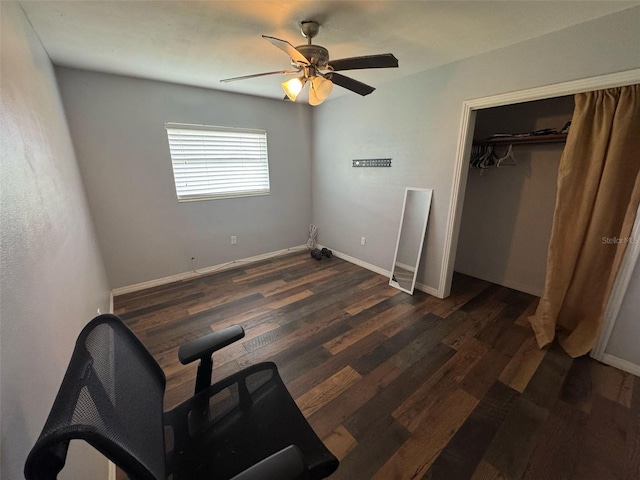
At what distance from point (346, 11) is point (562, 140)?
2.34 metres

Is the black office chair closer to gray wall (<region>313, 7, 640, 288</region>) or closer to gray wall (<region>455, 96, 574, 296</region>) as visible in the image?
gray wall (<region>313, 7, 640, 288</region>)

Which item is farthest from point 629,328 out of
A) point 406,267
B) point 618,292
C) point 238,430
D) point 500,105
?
point 238,430

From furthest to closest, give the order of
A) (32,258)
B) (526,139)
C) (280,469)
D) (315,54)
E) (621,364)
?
1. (526,139)
2. (621,364)
3. (315,54)
4. (32,258)
5. (280,469)

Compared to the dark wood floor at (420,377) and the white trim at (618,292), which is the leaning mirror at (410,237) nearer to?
the dark wood floor at (420,377)

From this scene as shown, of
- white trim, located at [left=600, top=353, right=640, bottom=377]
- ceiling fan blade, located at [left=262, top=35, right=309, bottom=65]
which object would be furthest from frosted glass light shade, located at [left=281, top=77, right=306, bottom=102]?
white trim, located at [left=600, top=353, right=640, bottom=377]

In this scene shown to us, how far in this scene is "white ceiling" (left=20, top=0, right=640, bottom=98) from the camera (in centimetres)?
148

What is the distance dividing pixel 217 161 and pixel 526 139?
3480mm

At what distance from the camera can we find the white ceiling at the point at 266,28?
148 cm

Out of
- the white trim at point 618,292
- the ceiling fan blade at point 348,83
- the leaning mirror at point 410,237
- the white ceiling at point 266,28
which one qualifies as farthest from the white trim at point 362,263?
the white ceiling at point 266,28

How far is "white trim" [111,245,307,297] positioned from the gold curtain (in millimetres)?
3276

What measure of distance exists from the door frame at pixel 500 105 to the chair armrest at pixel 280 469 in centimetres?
244

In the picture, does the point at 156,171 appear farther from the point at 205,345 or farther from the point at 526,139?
the point at 526,139

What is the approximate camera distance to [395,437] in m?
1.41

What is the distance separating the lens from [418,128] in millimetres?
2699
